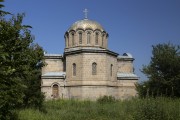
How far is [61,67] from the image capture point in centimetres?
3522

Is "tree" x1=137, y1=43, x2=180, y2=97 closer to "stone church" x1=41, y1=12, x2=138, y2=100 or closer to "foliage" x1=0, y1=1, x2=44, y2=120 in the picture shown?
"stone church" x1=41, y1=12, x2=138, y2=100

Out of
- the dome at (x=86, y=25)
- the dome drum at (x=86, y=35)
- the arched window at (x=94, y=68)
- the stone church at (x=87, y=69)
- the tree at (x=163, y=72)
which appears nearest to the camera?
the tree at (x=163, y=72)

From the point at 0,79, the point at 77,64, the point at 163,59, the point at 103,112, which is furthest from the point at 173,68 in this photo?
the point at 0,79

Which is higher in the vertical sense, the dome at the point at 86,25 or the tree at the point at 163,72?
the dome at the point at 86,25

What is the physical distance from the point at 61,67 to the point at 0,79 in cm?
3088

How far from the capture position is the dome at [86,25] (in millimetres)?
34156

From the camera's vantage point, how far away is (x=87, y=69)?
30781 mm

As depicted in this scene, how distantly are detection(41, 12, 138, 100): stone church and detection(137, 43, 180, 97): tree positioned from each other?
5.12 metres

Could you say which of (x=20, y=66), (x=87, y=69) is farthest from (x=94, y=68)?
(x=20, y=66)

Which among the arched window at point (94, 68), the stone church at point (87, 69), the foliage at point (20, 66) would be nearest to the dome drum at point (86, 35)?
the stone church at point (87, 69)

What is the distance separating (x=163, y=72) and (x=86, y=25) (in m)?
11.2

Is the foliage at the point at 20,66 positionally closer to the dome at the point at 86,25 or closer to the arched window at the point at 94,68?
the arched window at the point at 94,68

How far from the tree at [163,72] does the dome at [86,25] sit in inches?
355

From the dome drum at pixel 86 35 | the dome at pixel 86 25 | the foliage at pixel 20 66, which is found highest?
the dome at pixel 86 25
